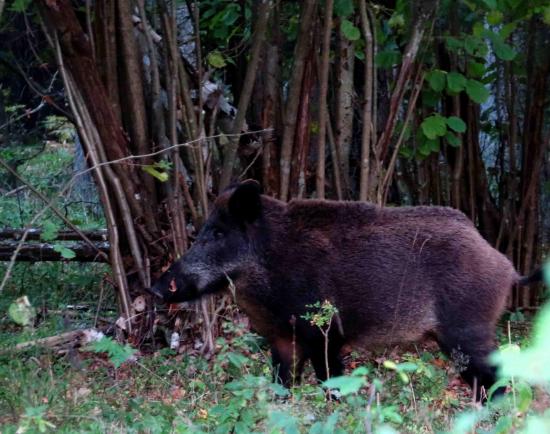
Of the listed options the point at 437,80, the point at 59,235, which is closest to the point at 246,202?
the point at 437,80

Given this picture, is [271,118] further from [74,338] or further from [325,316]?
[325,316]

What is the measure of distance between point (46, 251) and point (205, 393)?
296 centimetres

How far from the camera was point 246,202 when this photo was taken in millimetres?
5840

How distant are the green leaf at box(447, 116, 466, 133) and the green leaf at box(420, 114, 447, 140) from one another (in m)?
0.06

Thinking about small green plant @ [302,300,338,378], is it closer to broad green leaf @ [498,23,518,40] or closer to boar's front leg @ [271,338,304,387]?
boar's front leg @ [271,338,304,387]

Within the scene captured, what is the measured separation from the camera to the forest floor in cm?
344

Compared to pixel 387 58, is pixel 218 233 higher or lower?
lower

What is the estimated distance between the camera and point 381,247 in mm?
5664

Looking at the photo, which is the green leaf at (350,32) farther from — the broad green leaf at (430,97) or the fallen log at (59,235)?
the fallen log at (59,235)

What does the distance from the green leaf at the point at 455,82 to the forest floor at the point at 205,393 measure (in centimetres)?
204

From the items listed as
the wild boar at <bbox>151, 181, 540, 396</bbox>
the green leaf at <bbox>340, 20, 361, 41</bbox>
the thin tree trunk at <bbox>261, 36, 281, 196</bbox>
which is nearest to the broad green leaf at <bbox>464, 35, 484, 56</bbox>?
the green leaf at <bbox>340, 20, 361, 41</bbox>

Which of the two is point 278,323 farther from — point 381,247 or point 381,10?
point 381,10

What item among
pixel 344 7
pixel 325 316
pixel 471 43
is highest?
pixel 344 7

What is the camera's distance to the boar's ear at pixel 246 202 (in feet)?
18.7
